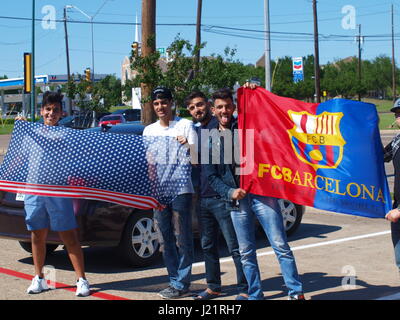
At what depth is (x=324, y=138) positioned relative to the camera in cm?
582

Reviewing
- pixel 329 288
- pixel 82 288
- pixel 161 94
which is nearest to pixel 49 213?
pixel 82 288

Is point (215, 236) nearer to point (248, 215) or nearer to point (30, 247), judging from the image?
point (248, 215)

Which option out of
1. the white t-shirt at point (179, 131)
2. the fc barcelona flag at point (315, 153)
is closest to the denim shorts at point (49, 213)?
the white t-shirt at point (179, 131)

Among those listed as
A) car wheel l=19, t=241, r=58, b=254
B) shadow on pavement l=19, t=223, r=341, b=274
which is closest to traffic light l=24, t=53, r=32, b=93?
shadow on pavement l=19, t=223, r=341, b=274

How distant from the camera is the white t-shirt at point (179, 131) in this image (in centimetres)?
616

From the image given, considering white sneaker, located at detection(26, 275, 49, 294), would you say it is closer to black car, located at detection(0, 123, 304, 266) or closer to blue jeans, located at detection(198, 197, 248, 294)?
black car, located at detection(0, 123, 304, 266)

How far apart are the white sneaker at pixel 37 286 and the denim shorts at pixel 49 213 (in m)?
0.50

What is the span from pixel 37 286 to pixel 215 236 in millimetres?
1781

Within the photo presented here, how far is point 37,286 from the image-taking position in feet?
20.7

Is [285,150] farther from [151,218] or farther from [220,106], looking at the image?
[151,218]

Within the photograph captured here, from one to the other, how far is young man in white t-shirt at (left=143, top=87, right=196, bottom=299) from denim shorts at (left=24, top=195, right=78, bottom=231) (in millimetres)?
863
